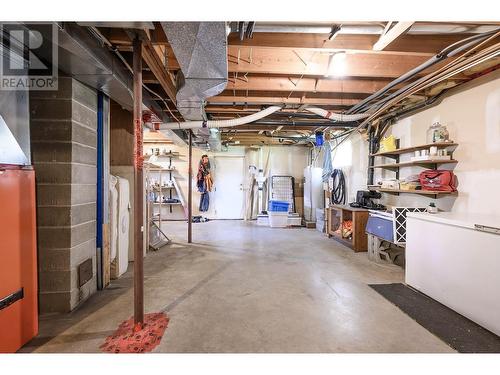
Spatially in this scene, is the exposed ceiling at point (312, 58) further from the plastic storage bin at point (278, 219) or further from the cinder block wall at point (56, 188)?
the plastic storage bin at point (278, 219)

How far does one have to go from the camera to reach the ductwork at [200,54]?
55.5 inches

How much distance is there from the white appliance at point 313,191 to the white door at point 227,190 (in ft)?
6.90

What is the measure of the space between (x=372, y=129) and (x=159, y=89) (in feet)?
11.6

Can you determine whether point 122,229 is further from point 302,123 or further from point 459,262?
point 459,262

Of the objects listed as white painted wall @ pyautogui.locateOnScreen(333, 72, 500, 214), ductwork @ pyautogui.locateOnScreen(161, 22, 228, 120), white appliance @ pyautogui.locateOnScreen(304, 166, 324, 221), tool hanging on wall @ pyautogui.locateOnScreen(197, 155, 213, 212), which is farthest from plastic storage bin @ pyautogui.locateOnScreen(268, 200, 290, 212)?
ductwork @ pyautogui.locateOnScreen(161, 22, 228, 120)

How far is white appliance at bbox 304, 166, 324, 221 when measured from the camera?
6.31 m

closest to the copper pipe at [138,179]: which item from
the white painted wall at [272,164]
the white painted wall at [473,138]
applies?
the white painted wall at [473,138]

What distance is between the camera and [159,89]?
10.2ft

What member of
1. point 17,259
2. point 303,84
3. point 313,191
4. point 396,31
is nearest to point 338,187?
point 313,191

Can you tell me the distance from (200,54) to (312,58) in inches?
55.1

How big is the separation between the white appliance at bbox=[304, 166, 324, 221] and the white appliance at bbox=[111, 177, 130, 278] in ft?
15.1

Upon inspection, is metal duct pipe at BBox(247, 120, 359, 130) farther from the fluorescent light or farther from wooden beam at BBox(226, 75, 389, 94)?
the fluorescent light
